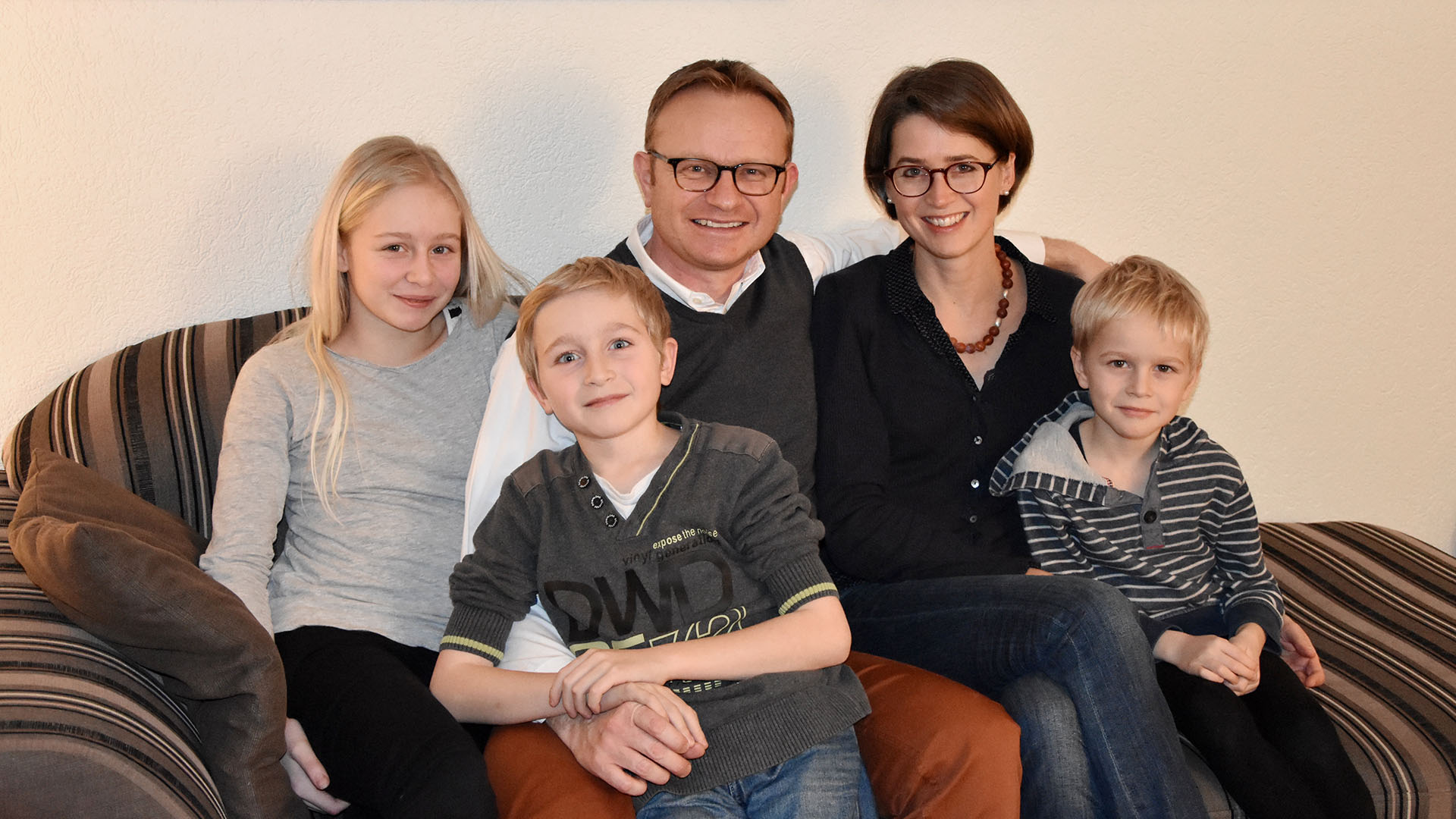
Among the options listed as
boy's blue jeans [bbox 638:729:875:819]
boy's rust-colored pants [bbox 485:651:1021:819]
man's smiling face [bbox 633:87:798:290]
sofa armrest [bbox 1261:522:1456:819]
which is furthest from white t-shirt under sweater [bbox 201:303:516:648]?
sofa armrest [bbox 1261:522:1456:819]

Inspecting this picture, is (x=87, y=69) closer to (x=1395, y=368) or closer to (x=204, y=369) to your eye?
(x=204, y=369)

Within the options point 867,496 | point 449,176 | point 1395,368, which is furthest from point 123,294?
point 1395,368

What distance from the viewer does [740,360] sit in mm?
→ 1923

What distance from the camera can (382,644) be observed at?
174 cm

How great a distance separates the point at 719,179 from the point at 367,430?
740 millimetres

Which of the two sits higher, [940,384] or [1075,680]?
[940,384]

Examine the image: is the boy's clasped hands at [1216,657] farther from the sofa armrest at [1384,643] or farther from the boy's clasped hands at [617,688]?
the boy's clasped hands at [617,688]

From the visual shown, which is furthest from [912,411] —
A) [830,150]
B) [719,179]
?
[830,150]

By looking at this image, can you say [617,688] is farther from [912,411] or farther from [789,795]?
[912,411]

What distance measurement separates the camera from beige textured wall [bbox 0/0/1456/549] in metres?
2.12

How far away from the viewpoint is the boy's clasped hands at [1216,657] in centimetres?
168

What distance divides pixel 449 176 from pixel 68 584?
0.91 meters

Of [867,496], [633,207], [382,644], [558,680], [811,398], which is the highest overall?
[633,207]

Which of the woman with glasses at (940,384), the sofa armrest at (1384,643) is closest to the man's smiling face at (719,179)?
the woman with glasses at (940,384)
